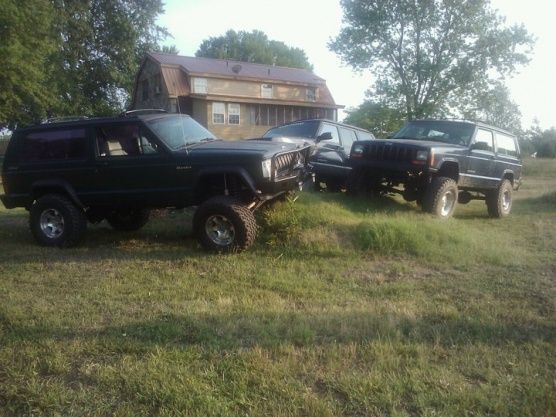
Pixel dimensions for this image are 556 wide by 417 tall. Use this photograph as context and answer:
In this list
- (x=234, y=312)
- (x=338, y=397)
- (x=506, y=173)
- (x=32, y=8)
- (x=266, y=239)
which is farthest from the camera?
(x=32, y=8)

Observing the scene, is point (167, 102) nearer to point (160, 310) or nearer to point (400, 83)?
point (400, 83)

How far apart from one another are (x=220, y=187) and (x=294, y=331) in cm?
330

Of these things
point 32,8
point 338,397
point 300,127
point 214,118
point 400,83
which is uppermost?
point 32,8

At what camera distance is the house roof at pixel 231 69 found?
1326 inches

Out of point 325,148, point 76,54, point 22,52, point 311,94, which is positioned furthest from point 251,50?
point 325,148

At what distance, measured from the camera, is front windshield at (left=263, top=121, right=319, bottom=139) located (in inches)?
408

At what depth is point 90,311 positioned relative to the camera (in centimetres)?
433

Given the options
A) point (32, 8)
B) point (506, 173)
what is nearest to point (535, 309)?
point (506, 173)

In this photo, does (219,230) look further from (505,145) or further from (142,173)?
(505,145)

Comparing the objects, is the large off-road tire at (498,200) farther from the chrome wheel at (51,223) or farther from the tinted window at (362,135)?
the chrome wheel at (51,223)

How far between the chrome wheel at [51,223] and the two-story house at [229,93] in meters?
25.1

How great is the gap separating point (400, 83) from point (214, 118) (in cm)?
1279

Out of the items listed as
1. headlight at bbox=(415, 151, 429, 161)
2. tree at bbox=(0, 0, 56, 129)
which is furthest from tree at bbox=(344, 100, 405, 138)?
headlight at bbox=(415, 151, 429, 161)

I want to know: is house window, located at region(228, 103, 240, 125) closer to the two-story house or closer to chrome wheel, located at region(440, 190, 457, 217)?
the two-story house
